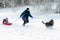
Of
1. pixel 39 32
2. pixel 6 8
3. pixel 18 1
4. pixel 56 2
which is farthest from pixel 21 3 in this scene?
pixel 39 32

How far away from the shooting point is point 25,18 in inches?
548


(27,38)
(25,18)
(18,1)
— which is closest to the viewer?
(27,38)

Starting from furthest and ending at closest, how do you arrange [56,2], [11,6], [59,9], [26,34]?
[11,6], [56,2], [59,9], [26,34]

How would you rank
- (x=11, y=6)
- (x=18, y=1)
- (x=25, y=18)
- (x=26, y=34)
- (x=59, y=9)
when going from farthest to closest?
(x=18, y=1) < (x=11, y=6) < (x=59, y=9) < (x=25, y=18) < (x=26, y=34)

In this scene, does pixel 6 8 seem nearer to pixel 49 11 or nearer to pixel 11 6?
pixel 11 6

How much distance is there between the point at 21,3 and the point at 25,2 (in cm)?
115

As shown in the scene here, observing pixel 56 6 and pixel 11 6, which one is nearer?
pixel 56 6

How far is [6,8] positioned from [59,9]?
8.87 m

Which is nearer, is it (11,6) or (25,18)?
(25,18)

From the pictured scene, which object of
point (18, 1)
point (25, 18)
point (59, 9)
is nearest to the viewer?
point (25, 18)

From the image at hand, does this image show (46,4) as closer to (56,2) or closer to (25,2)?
(56,2)

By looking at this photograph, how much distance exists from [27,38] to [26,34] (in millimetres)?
1061

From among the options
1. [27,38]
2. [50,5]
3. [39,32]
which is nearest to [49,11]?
[50,5]

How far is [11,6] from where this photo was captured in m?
29.4
